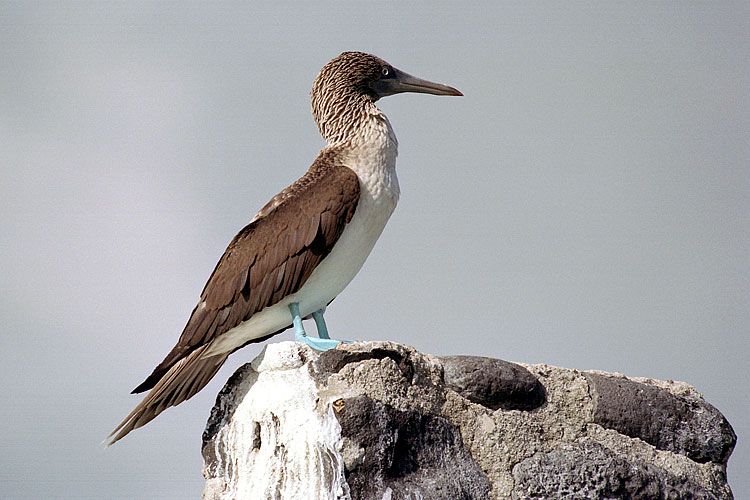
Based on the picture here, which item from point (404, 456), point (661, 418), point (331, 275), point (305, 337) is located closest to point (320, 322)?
point (331, 275)

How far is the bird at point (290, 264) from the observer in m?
5.79

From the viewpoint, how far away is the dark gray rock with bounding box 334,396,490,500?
4680 mm

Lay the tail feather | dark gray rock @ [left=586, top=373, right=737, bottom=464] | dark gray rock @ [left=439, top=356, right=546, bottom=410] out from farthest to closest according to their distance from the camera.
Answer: the tail feather → dark gray rock @ [left=586, top=373, right=737, bottom=464] → dark gray rock @ [left=439, top=356, right=546, bottom=410]

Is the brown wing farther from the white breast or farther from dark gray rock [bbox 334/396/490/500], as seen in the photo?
dark gray rock [bbox 334/396/490/500]

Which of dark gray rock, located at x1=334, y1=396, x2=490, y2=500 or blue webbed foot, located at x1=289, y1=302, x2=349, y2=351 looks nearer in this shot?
dark gray rock, located at x1=334, y1=396, x2=490, y2=500

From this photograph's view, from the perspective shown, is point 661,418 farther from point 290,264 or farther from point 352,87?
point 352,87

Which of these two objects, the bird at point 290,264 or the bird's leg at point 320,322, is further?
the bird's leg at point 320,322

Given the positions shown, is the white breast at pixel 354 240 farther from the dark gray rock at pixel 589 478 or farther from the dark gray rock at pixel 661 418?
the dark gray rock at pixel 589 478

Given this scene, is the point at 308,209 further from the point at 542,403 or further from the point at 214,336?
the point at 542,403

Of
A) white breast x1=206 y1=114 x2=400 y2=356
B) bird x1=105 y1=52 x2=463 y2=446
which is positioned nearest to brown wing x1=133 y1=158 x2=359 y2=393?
bird x1=105 y1=52 x2=463 y2=446

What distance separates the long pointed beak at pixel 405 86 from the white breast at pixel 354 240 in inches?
24.0

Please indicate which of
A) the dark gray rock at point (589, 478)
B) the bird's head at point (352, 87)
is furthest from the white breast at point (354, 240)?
the dark gray rock at point (589, 478)

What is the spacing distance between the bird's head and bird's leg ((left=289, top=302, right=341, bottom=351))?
1.36 metres

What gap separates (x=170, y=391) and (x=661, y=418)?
3124 millimetres
